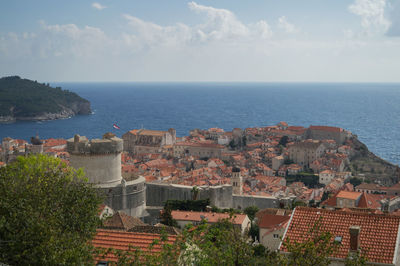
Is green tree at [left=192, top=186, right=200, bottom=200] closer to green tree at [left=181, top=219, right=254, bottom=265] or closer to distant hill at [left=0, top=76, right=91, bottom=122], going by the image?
green tree at [left=181, top=219, right=254, bottom=265]

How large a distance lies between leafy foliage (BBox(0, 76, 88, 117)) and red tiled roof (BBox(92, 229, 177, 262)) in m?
129

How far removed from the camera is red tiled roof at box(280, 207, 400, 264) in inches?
385

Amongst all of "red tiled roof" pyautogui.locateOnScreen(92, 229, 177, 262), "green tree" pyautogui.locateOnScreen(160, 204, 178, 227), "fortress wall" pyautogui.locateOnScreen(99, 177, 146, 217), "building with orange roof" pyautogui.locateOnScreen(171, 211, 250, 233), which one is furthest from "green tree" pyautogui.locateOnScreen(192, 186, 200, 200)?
"red tiled roof" pyautogui.locateOnScreen(92, 229, 177, 262)

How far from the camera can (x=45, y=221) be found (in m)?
8.85

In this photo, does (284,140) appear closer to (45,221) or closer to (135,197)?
(135,197)

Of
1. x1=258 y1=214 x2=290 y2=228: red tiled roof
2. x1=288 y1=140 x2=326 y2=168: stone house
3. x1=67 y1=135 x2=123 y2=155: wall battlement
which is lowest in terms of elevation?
x1=288 y1=140 x2=326 y2=168: stone house

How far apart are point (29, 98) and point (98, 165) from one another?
128167 mm

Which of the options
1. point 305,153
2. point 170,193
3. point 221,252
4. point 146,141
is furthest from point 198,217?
point 146,141

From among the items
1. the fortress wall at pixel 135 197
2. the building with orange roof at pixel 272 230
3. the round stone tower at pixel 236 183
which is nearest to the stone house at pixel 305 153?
the round stone tower at pixel 236 183

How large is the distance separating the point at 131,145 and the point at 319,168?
34.9 m

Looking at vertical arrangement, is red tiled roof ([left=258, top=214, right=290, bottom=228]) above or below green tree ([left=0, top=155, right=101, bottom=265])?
below

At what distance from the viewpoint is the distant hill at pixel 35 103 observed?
13238 cm

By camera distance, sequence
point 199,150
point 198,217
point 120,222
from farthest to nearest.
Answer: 1. point 199,150
2. point 198,217
3. point 120,222

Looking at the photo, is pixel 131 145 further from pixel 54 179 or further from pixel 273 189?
pixel 54 179
